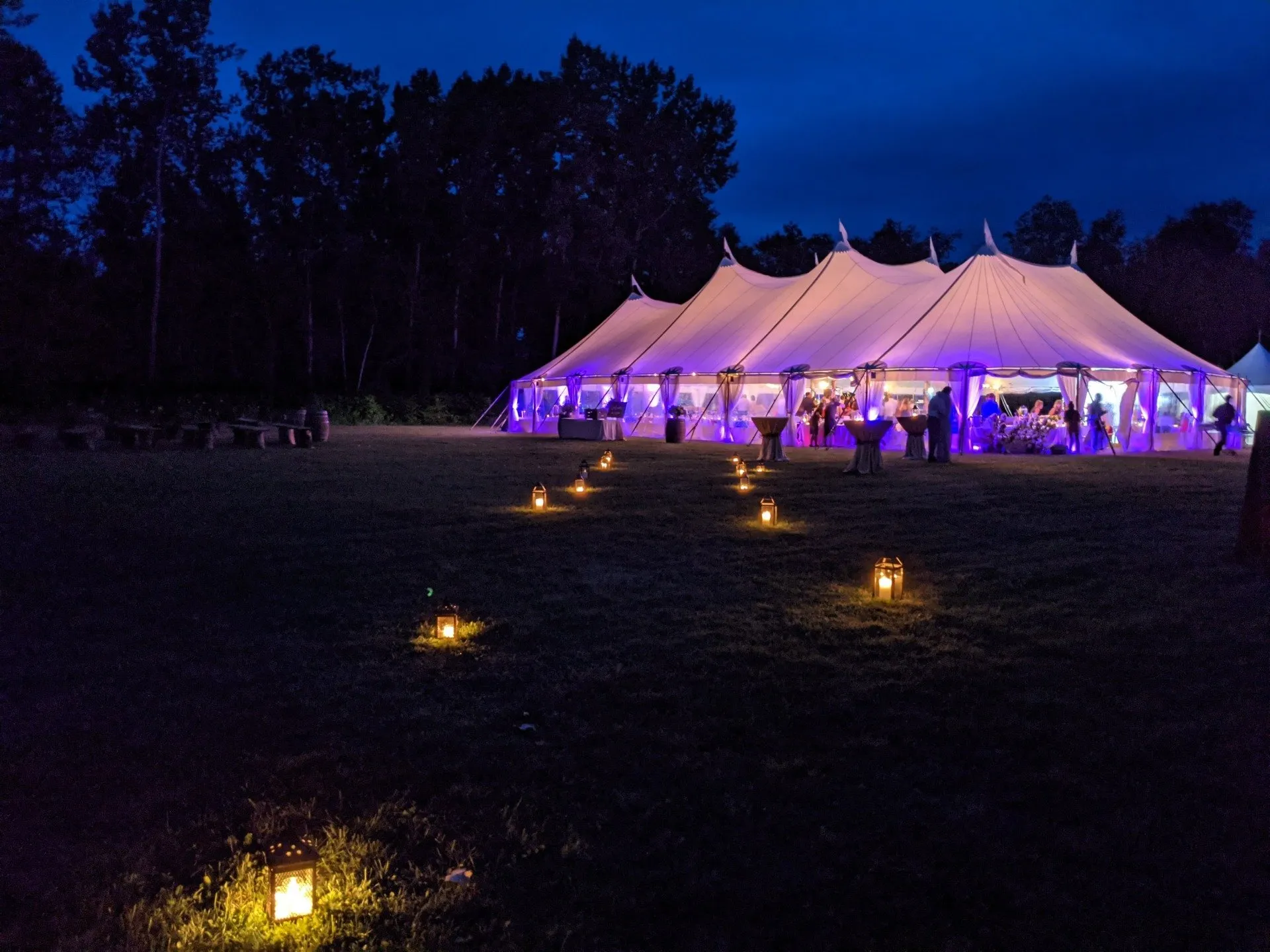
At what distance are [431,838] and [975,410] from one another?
690 inches

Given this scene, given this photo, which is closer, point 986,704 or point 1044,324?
point 986,704

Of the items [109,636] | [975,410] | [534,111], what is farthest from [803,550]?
[534,111]

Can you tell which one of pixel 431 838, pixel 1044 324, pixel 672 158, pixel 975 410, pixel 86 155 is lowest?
pixel 431 838

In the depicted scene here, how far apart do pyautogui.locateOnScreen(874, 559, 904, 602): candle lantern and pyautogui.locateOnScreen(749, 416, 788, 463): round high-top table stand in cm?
891

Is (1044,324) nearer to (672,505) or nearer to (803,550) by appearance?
(672,505)

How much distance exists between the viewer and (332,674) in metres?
4.09

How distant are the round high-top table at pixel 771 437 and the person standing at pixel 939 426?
2.39 meters

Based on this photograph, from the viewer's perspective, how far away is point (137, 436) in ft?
55.2

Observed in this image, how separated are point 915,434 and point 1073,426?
14.6 ft

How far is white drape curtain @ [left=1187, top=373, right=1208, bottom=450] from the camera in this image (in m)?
19.3

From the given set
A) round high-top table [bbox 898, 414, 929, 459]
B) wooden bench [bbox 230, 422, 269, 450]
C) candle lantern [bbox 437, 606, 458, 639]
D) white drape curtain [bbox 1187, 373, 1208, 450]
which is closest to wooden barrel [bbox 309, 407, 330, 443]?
wooden bench [bbox 230, 422, 269, 450]

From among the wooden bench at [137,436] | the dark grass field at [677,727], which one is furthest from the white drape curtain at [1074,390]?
the wooden bench at [137,436]

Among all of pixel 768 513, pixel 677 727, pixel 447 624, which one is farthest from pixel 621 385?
pixel 677 727

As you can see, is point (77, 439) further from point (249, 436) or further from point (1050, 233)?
point (1050, 233)
